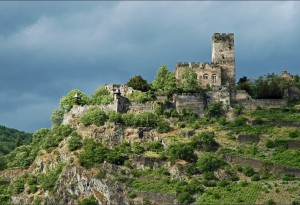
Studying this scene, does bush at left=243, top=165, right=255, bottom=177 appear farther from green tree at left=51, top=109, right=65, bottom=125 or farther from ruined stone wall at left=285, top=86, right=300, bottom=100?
green tree at left=51, top=109, right=65, bottom=125

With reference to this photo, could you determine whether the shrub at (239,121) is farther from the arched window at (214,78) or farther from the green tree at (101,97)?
the green tree at (101,97)

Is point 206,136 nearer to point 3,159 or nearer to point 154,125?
point 154,125

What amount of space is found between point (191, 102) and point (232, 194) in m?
16.2

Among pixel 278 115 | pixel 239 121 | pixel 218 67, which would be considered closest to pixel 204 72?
pixel 218 67

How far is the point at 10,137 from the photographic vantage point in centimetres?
12438

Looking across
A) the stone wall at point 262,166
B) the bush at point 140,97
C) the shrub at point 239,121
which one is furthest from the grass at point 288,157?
the bush at point 140,97

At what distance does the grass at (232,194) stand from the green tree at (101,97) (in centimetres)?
1771

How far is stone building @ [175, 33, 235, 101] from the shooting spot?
91.8 m

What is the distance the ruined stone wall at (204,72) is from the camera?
301ft

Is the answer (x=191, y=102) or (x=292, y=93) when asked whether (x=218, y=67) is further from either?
(x=292, y=93)

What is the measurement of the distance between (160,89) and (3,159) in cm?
1856

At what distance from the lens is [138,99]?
284 feet

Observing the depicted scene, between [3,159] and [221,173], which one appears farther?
[3,159]

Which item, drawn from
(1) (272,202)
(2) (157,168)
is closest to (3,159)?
(2) (157,168)
